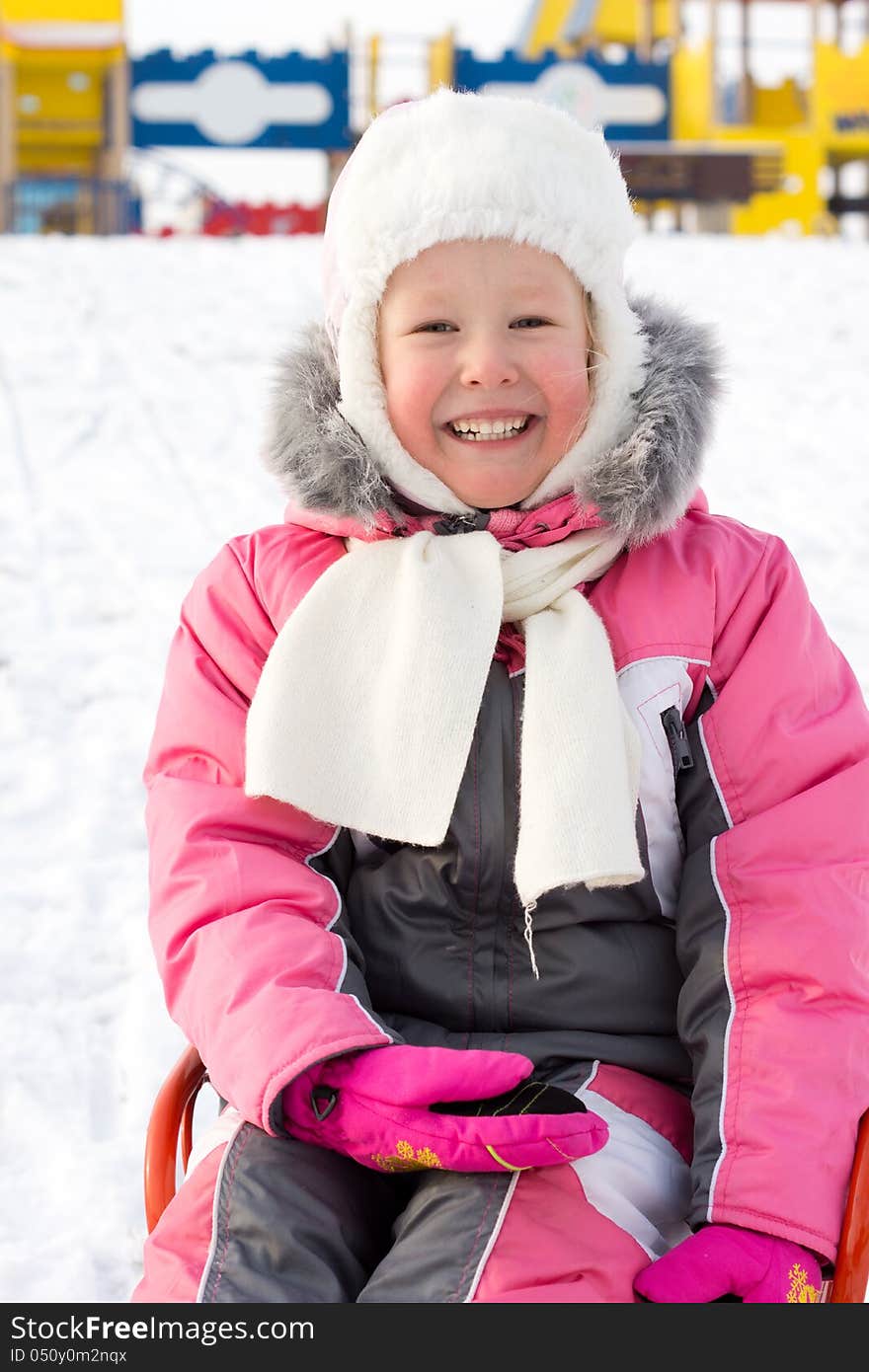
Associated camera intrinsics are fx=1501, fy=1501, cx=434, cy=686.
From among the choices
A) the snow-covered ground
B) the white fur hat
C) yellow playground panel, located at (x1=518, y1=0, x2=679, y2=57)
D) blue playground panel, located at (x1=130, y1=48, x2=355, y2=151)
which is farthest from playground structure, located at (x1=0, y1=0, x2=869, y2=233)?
the white fur hat

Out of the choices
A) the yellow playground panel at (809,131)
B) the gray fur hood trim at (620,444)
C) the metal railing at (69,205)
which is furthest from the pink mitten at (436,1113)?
the yellow playground panel at (809,131)

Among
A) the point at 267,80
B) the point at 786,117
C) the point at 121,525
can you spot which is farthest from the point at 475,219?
the point at 786,117

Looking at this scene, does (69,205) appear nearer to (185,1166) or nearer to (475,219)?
(475,219)

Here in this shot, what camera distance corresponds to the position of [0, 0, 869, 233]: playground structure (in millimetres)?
11734

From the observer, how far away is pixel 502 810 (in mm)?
1609

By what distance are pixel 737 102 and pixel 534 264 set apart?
1424 centimetres

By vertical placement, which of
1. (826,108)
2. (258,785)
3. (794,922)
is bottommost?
(794,922)

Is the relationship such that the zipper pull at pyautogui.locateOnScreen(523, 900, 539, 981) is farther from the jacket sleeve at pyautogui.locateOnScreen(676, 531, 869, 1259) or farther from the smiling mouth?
the smiling mouth

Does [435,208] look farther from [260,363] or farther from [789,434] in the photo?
[260,363]

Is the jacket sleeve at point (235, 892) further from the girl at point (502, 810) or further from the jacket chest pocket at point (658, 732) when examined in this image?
the jacket chest pocket at point (658, 732)

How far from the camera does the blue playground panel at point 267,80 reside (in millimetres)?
12039

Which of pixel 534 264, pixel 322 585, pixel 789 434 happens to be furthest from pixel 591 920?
pixel 789 434

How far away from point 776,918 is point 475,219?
817mm

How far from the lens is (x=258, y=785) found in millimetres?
1554
